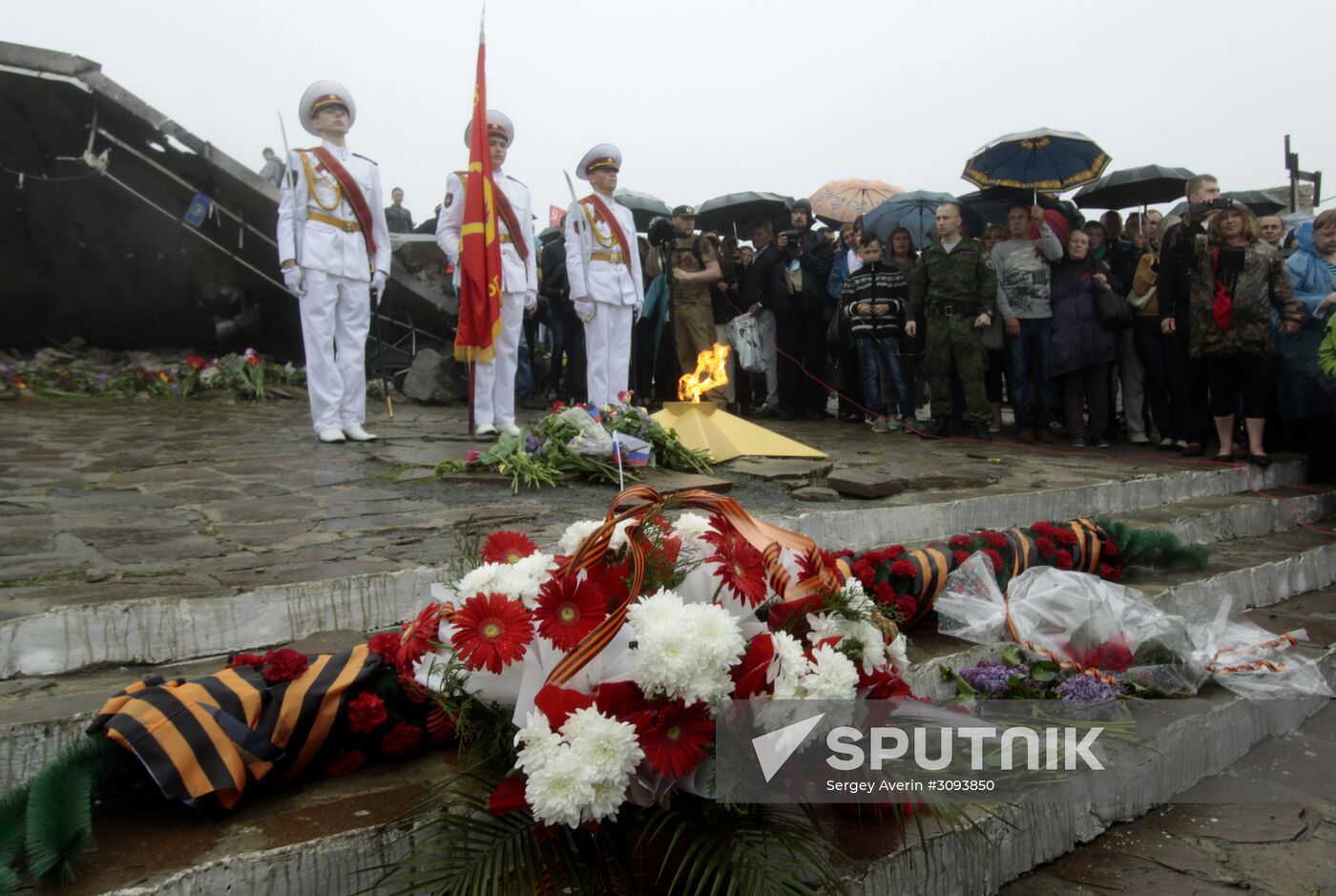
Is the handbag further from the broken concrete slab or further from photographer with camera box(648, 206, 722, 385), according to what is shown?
photographer with camera box(648, 206, 722, 385)

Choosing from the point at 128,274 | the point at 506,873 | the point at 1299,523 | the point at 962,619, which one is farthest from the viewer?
the point at 128,274

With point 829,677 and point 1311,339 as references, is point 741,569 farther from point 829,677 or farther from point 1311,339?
point 1311,339

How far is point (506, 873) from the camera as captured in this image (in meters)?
1.77

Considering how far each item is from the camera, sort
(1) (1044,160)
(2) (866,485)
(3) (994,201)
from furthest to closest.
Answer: (3) (994,201), (1) (1044,160), (2) (866,485)

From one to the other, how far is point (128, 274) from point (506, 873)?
43.1 feet

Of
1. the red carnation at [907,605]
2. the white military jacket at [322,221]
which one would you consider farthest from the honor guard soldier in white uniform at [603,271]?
the red carnation at [907,605]

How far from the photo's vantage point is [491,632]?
1.93 metres

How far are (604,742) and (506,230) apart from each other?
6488 mm

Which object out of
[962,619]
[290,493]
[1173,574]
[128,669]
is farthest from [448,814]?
[1173,574]

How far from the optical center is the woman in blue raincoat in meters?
7.23

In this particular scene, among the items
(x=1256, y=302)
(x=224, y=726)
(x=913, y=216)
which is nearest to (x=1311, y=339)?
(x=1256, y=302)

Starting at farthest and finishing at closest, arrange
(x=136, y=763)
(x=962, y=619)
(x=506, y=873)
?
(x=962, y=619)
(x=136, y=763)
(x=506, y=873)

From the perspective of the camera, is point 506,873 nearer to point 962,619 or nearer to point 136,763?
point 136,763

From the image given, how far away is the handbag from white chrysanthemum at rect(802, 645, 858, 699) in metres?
7.34
